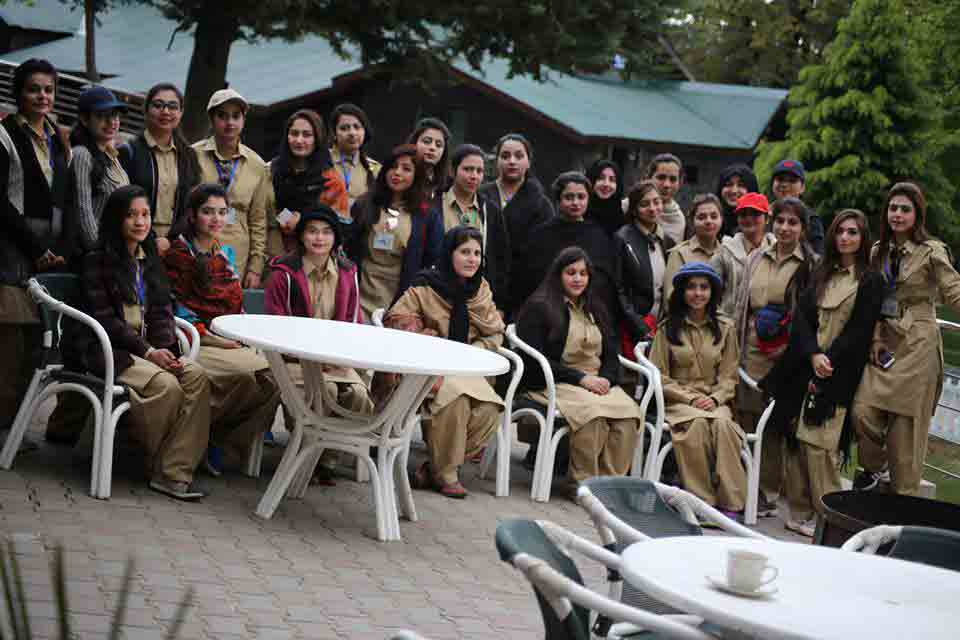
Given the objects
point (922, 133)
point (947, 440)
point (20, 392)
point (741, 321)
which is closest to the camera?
point (20, 392)

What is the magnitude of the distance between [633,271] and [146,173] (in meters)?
3.12

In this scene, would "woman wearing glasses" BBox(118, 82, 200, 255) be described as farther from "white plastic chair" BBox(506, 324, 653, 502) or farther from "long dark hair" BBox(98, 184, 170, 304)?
"white plastic chair" BBox(506, 324, 653, 502)

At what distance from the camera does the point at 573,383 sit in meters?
7.75

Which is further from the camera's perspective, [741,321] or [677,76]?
[677,76]

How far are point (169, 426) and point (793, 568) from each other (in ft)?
12.0

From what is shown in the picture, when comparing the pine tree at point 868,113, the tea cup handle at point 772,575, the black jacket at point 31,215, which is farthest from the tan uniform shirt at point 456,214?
the pine tree at point 868,113

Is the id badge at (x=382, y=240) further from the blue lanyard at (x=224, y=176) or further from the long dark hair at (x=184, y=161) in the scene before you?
the long dark hair at (x=184, y=161)

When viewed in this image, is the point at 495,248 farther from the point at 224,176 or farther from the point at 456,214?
the point at 224,176

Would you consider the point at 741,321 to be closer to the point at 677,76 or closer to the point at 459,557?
the point at 459,557

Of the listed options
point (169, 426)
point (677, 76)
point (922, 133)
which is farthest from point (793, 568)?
point (677, 76)

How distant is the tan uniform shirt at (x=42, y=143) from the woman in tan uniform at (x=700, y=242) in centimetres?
376

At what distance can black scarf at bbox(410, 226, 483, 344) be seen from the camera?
297 inches

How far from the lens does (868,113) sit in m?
26.2

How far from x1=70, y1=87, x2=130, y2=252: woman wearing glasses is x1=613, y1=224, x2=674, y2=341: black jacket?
3.14m
